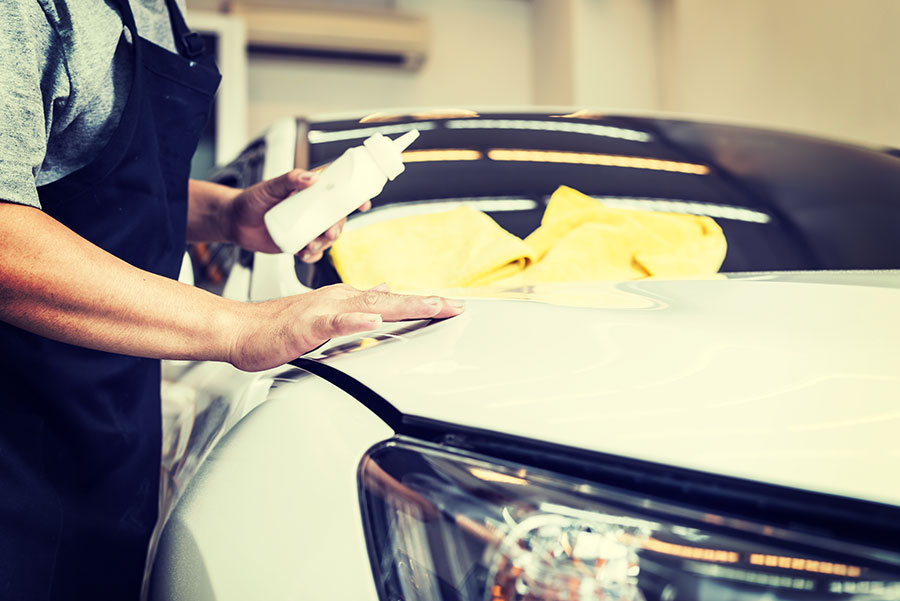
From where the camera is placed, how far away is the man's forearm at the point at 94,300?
0.53m

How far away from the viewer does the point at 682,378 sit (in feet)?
1.58

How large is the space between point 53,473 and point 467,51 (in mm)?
4964

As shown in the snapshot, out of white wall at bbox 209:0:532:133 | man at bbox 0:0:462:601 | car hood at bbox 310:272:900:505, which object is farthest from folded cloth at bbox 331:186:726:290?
white wall at bbox 209:0:532:133

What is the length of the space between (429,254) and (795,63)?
2923 mm

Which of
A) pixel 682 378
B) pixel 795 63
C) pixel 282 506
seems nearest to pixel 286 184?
pixel 282 506

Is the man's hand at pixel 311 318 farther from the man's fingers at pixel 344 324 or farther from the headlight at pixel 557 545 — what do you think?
the headlight at pixel 557 545

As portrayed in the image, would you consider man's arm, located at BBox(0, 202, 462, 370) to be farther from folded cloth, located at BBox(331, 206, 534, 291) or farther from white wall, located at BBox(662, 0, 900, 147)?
white wall, located at BBox(662, 0, 900, 147)

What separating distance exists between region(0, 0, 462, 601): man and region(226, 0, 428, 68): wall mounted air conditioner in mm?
4017

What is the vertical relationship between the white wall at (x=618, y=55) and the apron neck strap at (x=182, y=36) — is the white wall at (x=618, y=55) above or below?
above

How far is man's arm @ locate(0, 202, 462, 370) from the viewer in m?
0.54

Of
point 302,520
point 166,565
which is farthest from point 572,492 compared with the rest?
point 166,565

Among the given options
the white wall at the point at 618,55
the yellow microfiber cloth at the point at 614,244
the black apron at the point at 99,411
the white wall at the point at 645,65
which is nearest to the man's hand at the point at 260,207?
the black apron at the point at 99,411

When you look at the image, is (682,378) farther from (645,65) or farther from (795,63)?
(645,65)

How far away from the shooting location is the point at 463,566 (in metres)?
0.47
